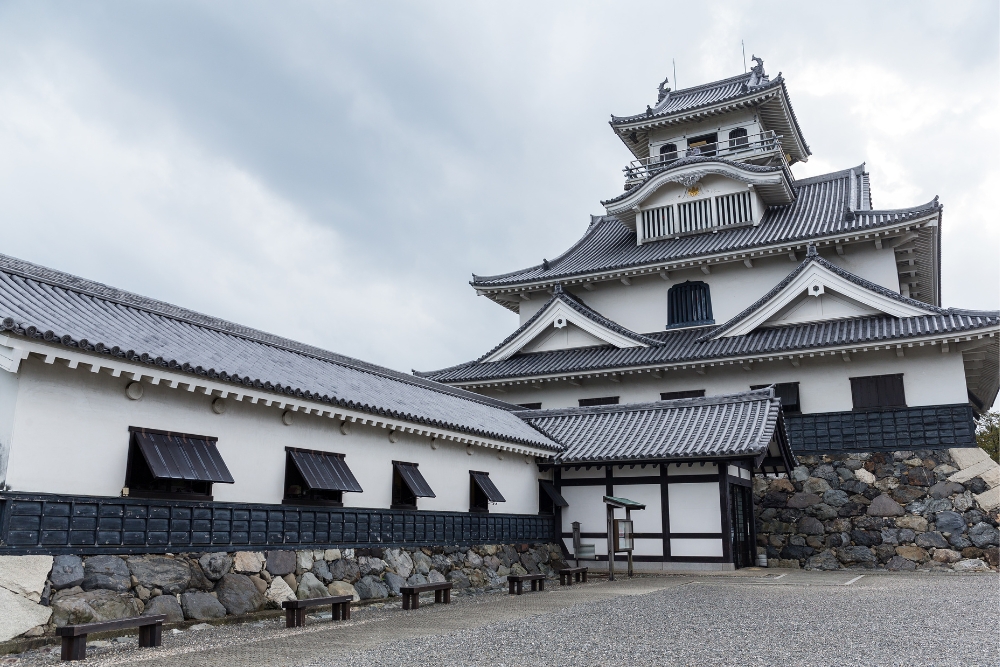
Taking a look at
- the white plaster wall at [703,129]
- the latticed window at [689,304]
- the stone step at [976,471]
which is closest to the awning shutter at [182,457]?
the stone step at [976,471]

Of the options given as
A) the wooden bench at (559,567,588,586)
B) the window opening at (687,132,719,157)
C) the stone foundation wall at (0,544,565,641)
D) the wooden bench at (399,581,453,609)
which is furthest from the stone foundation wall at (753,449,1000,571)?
the window opening at (687,132,719,157)

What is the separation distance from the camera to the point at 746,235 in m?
27.2

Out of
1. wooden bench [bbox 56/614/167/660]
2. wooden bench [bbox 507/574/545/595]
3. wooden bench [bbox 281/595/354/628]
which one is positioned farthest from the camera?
wooden bench [bbox 507/574/545/595]

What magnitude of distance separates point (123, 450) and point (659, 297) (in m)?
20.8

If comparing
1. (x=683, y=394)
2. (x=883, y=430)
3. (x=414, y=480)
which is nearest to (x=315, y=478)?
(x=414, y=480)

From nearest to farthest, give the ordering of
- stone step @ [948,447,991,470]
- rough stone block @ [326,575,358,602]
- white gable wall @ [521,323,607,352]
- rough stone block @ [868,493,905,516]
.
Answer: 1. rough stone block @ [326,575,358,602]
2. stone step @ [948,447,991,470]
3. rough stone block @ [868,493,905,516]
4. white gable wall @ [521,323,607,352]

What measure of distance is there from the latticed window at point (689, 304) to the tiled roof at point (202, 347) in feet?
31.5

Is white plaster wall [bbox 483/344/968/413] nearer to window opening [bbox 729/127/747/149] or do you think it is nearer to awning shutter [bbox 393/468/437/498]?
awning shutter [bbox 393/468/437/498]

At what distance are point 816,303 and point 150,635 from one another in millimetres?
20870

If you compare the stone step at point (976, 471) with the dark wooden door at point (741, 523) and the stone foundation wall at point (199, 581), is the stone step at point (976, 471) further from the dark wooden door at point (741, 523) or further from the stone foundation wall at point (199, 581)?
the stone foundation wall at point (199, 581)

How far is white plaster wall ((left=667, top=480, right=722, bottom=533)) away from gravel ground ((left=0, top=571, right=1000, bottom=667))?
14.4 feet

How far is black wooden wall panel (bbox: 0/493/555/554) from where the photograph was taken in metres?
9.12

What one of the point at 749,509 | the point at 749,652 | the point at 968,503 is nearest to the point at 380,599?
the point at 749,652

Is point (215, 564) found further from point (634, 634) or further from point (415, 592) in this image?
point (634, 634)
